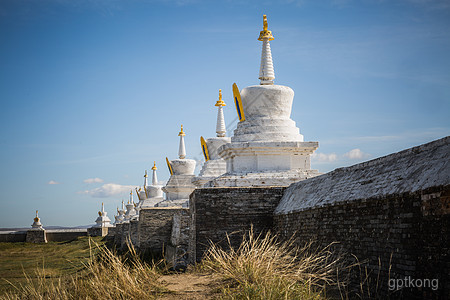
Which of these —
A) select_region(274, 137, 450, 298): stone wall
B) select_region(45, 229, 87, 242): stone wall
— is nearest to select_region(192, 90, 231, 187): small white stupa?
select_region(274, 137, 450, 298): stone wall

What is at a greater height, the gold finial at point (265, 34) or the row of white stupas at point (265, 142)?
the gold finial at point (265, 34)

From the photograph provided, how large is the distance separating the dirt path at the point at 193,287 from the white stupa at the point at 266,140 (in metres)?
5.65

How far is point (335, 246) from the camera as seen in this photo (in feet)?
24.0

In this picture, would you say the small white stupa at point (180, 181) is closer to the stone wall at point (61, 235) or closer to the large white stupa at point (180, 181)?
the large white stupa at point (180, 181)

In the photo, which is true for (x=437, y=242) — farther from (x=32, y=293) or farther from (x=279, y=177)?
(x=279, y=177)

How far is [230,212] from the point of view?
10.7 meters

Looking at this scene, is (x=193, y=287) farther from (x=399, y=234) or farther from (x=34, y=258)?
(x=34, y=258)

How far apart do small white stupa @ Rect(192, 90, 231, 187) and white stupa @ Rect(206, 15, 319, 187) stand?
632 cm

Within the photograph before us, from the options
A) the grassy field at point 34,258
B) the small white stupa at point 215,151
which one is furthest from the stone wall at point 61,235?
the small white stupa at point 215,151

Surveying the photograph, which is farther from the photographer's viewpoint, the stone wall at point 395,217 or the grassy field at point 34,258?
the grassy field at point 34,258

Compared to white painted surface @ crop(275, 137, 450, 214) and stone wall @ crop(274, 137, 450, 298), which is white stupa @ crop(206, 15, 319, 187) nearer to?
white painted surface @ crop(275, 137, 450, 214)

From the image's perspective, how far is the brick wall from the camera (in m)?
5.10

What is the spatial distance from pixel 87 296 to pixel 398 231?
13.2 feet

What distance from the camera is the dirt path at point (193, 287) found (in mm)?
6758
